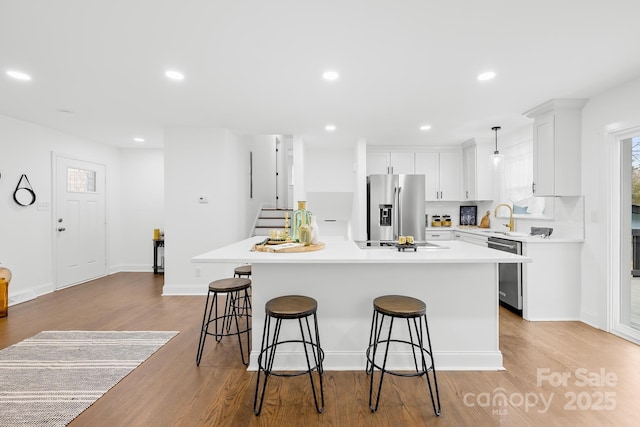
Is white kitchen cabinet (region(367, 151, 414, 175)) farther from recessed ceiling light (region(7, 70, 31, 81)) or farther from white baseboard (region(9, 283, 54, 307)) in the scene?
white baseboard (region(9, 283, 54, 307))

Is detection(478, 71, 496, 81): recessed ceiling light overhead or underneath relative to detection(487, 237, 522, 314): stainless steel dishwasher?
overhead

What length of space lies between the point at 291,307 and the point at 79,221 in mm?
4899

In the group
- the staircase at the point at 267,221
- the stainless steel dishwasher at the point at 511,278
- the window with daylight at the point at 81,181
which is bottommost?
the stainless steel dishwasher at the point at 511,278

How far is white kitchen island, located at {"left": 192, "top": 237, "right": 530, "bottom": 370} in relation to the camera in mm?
2309

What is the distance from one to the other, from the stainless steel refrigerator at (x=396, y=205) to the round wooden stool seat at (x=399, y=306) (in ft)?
9.41

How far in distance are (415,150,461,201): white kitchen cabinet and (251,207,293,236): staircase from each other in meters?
2.53

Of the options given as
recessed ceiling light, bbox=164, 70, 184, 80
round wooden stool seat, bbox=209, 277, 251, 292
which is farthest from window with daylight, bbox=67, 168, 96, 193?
round wooden stool seat, bbox=209, 277, 251, 292

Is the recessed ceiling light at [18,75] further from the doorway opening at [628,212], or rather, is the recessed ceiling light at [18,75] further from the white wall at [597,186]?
the doorway opening at [628,212]

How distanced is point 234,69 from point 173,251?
2.82m

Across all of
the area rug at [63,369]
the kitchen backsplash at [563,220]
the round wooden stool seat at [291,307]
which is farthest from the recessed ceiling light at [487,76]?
the area rug at [63,369]

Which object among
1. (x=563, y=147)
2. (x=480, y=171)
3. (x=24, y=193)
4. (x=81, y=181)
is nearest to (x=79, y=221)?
(x=81, y=181)

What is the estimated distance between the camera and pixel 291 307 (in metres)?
1.93

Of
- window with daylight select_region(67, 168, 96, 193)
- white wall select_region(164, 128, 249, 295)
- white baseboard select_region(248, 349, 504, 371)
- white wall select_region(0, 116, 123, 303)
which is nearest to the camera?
white baseboard select_region(248, 349, 504, 371)

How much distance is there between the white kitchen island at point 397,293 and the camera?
2309 millimetres
